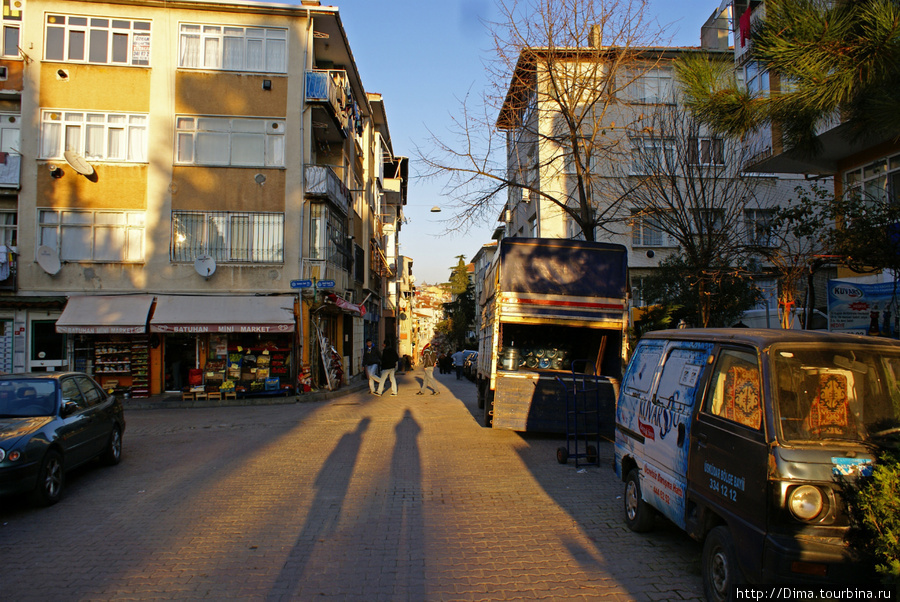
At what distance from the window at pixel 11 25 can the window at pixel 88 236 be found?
559 centimetres

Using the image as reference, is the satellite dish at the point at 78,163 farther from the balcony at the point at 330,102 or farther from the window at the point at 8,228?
the balcony at the point at 330,102

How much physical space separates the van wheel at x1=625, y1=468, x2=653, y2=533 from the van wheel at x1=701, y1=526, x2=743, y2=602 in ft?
4.66

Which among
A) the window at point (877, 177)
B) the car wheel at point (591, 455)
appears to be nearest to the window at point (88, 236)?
the car wheel at point (591, 455)

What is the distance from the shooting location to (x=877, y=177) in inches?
497

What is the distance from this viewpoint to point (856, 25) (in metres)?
5.66

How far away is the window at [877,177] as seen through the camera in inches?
487

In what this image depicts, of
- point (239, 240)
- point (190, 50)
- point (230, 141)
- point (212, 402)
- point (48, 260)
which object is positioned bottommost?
point (212, 402)

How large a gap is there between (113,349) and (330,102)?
1085cm

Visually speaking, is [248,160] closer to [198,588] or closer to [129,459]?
[129,459]

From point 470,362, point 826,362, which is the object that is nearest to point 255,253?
point 470,362

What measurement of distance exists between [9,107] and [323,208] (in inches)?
426

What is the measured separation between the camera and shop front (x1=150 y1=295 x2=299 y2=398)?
1922 centimetres

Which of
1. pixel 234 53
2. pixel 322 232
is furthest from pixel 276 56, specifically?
pixel 322 232

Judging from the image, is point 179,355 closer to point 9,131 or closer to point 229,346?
point 229,346
